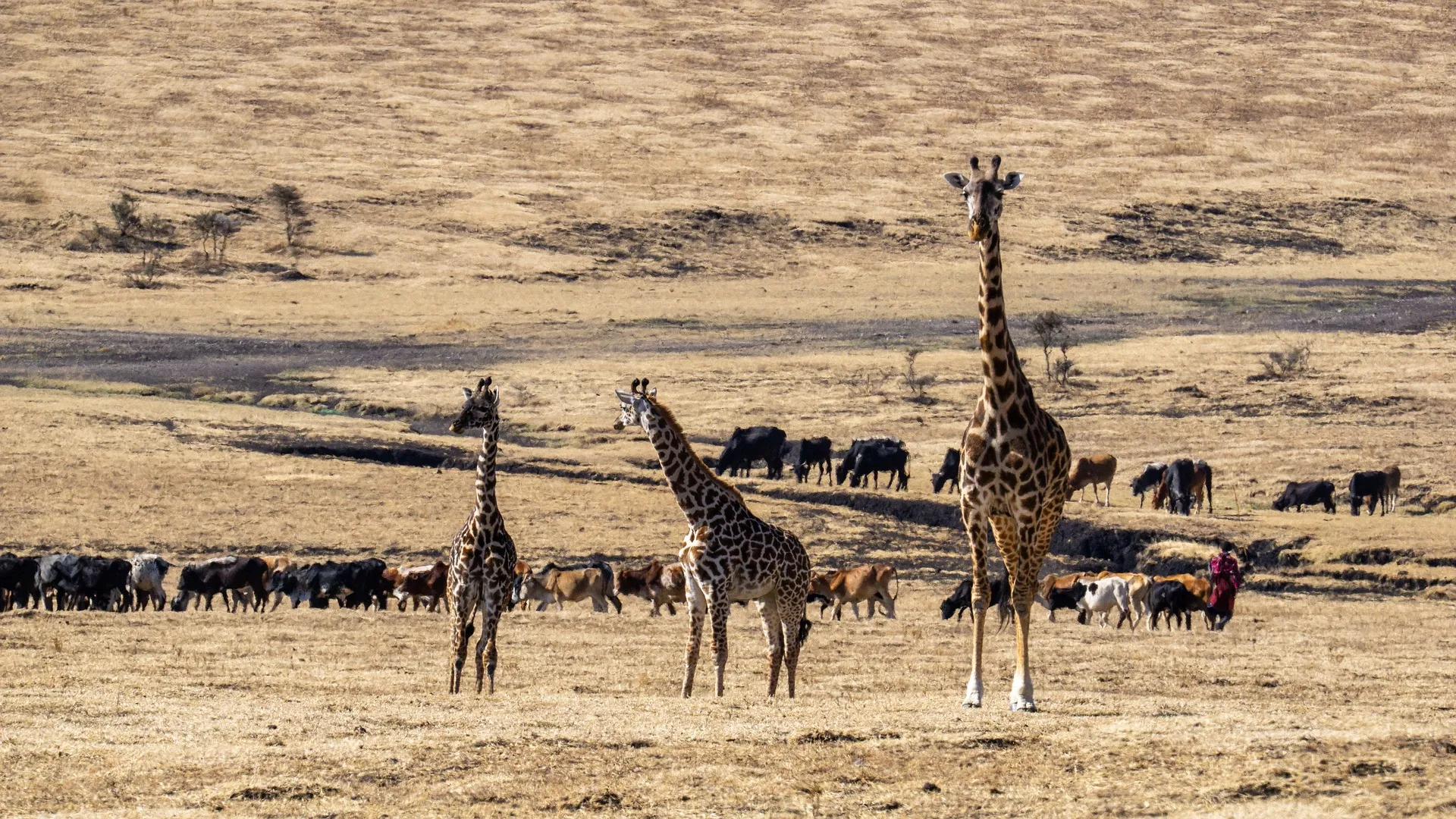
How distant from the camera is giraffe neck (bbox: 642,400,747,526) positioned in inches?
733

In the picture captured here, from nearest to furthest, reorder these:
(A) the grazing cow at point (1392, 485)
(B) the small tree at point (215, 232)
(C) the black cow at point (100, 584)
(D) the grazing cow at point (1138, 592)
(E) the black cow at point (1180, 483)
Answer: (D) the grazing cow at point (1138, 592) < (C) the black cow at point (100, 584) < (E) the black cow at point (1180, 483) < (A) the grazing cow at point (1392, 485) < (B) the small tree at point (215, 232)

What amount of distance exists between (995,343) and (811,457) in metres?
28.9

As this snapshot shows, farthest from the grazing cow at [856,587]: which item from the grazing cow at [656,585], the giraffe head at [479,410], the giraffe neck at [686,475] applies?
the giraffe head at [479,410]

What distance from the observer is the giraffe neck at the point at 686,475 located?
18.6 meters

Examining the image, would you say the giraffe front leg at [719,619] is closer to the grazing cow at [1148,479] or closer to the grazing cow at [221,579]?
the grazing cow at [221,579]

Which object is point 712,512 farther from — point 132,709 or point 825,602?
point 825,602

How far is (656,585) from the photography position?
29469 mm

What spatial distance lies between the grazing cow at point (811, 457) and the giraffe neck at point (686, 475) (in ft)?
83.2

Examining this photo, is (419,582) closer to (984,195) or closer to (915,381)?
(984,195)

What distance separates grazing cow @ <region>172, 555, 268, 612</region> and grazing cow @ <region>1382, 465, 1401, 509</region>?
75.3 ft

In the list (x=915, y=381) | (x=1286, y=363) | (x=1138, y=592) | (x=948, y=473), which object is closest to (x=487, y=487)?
(x=1138, y=592)

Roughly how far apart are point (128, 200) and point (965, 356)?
4540 cm

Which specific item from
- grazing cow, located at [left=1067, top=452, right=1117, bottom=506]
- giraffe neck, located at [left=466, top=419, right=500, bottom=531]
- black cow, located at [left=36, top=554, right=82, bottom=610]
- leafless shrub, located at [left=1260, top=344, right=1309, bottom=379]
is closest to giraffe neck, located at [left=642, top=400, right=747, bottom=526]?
giraffe neck, located at [left=466, top=419, right=500, bottom=531]

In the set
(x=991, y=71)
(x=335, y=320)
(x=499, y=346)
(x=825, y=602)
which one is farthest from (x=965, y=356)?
(x=991, y=71)
